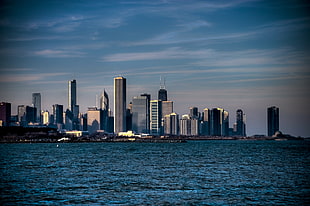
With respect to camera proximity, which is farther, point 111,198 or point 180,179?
point 180,179

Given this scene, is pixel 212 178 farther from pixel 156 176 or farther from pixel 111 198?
pixel 111 198

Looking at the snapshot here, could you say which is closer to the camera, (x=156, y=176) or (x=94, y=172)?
(x=156, y=176)

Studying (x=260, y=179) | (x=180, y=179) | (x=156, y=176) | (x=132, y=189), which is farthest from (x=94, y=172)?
(x=260, y=179)

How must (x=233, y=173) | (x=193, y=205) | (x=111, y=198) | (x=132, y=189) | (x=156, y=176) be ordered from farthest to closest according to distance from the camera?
1. (x=233, y=173)
2. (x=156, y=176)
3. (x=132, y=189)
4. (x=111, y=198)
5. (x=193, y=205)

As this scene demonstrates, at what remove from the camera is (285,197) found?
4950 centimetres

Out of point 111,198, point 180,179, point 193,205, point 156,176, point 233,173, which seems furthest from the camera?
point 233,173

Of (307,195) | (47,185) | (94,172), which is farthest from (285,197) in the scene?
(94,172)

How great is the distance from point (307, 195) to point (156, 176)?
25.5 meters

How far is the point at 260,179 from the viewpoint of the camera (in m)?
65.8

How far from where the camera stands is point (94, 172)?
76.4 meters

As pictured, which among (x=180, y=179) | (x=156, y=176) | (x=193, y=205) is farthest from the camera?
(x=156, y=176)

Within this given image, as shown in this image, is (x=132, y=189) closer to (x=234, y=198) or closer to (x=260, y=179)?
(x=234, y=198)

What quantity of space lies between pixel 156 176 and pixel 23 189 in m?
22.3

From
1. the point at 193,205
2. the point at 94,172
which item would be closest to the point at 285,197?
the point at 193,205
